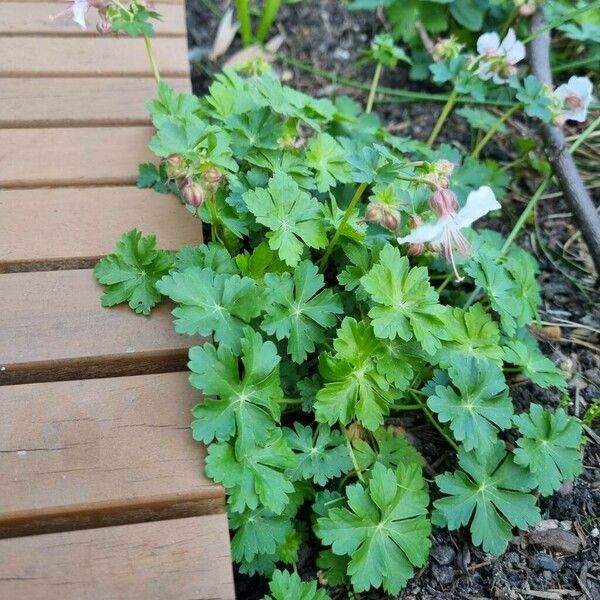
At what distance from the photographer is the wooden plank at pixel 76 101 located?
5.80ft

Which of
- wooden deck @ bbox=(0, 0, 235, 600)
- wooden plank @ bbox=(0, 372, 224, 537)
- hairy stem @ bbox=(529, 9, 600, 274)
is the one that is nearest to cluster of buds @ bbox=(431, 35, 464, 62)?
hairy stem @ bbox=(529, 9, 600, 274)

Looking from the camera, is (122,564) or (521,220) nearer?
(122,564)

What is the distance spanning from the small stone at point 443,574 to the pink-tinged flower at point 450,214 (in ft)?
2.06

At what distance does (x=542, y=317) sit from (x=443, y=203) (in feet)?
2.45

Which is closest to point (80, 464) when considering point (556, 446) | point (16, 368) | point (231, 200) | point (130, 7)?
point (16, 368)

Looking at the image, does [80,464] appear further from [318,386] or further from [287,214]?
[287,214]

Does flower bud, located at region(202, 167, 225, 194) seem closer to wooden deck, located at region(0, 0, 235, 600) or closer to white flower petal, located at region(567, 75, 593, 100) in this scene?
wooden deck, located at region(0, 0, 235, 600)

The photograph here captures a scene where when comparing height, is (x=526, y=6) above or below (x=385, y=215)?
above

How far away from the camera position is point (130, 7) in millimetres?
1663

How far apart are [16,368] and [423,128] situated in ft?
5.23

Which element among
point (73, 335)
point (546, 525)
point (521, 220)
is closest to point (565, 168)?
point (521, 220)

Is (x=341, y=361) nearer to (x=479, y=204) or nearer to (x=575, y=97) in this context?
(x=479, y=204)

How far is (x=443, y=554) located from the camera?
1.43 metres

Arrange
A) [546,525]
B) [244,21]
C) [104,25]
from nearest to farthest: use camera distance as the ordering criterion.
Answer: [546,525] < [104,25] < [244,21]
